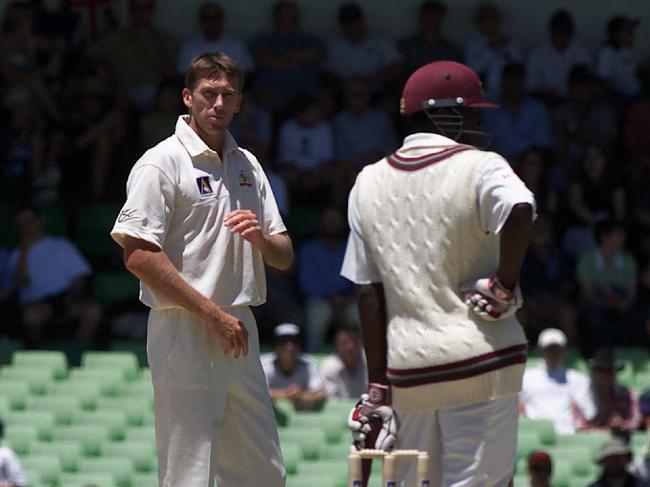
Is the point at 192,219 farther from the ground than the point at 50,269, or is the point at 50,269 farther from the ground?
the point at 192,219

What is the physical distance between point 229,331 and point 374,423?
59cm

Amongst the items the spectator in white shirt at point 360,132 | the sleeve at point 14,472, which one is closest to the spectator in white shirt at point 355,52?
the spectator in white shirt at point 360,132

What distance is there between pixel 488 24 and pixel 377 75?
1.04 m

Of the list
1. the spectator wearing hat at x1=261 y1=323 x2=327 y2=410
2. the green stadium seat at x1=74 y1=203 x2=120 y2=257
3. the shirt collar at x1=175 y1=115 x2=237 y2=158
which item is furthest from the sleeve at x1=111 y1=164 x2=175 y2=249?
the green stadium seat at x1=74 y1=203 x2=120 y2=257

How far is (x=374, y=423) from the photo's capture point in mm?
6051

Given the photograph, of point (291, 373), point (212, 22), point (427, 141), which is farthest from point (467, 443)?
point (212, 22)

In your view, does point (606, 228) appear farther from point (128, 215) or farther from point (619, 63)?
point (128, 215)

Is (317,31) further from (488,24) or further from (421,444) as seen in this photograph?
(421,444)

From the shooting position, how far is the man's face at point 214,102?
606cm

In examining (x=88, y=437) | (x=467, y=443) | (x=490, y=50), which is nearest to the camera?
(x=467, y=443)

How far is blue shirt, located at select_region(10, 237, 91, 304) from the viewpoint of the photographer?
12.8m

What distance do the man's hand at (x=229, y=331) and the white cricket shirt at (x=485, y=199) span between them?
1.49 feet

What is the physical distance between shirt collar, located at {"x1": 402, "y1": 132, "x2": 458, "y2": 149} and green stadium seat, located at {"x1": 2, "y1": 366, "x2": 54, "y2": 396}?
6.30m

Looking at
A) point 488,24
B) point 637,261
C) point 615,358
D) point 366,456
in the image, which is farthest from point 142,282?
point 488,24
